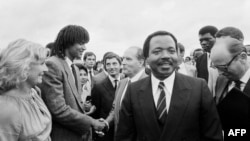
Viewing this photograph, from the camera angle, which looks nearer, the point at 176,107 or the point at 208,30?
the point at 176,107

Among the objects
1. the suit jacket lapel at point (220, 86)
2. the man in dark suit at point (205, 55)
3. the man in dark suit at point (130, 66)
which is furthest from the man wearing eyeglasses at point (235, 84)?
the man in dark suit at point (130, 66)

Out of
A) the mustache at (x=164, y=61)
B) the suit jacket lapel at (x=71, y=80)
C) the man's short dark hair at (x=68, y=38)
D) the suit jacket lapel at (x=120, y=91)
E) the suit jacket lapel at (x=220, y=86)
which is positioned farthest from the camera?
the suit jacket lapel at (x=120, y=91)

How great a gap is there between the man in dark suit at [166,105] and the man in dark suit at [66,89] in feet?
3.53

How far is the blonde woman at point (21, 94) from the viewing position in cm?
259

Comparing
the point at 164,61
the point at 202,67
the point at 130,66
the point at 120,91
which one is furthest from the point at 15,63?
the point at 202,67

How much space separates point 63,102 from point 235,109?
191 cm

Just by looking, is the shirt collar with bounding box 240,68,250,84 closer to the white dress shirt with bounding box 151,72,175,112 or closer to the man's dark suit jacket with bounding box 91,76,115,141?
the white dress shirt with bounding box 151,72,175,112

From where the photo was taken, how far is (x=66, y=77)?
3762 mm

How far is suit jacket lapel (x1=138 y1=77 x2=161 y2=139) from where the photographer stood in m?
2.59

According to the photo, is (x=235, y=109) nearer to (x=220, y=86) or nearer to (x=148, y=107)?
(x=220, y=86)

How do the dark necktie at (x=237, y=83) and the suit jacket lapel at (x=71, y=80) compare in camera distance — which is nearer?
the dark necktie at (x=237, y=83)

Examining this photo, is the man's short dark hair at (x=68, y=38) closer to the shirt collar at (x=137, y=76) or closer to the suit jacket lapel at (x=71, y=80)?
the suit jacket lapel at (x=71, y=80)

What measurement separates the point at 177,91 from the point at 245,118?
25.9 inches

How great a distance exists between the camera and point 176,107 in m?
2.58
